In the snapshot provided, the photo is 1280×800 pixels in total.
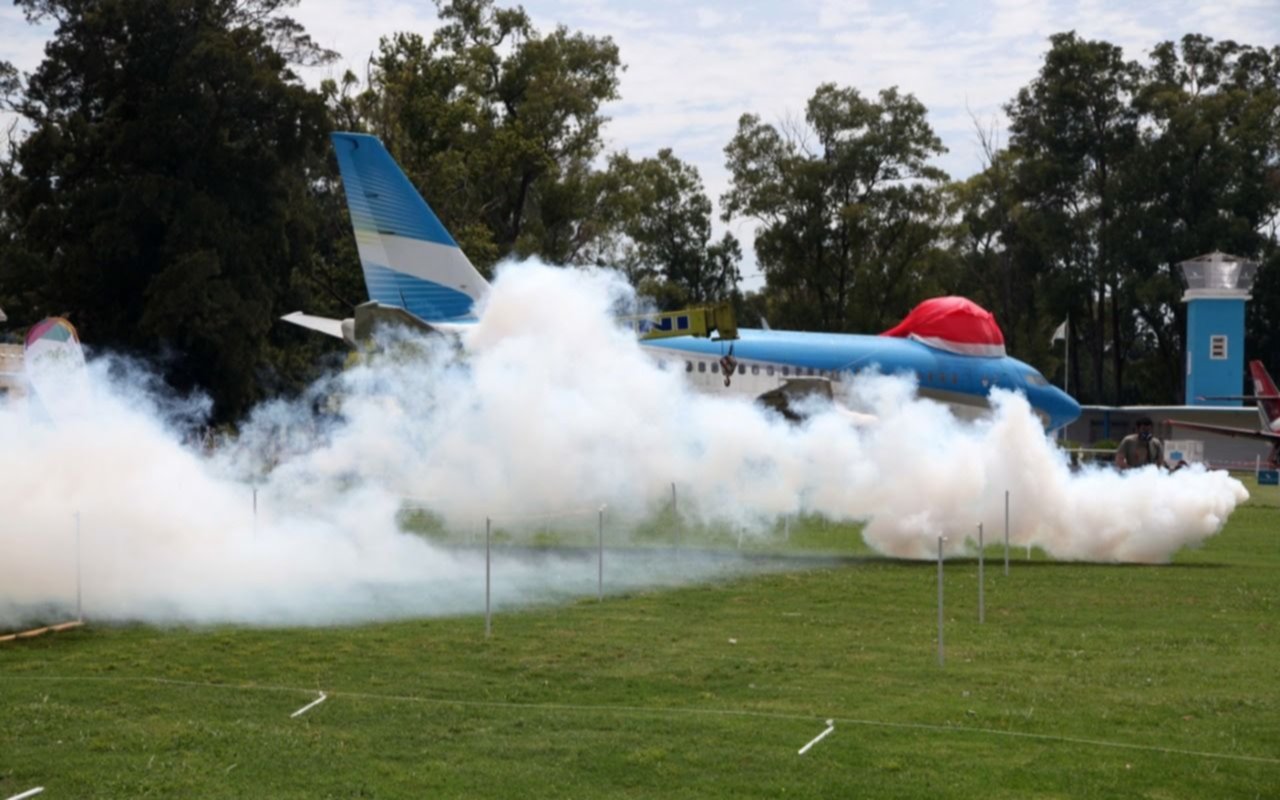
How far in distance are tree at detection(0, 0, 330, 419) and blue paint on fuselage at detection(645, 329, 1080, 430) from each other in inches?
751

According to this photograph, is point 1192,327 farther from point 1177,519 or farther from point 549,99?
point 1177,519

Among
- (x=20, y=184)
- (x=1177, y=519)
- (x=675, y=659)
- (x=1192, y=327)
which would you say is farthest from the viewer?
(x=1192, y=327)

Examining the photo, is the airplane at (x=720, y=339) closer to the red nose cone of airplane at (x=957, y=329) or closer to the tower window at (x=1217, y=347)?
the red nose cone of airplane at (x=957, y=329)

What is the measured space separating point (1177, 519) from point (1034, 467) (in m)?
2.83

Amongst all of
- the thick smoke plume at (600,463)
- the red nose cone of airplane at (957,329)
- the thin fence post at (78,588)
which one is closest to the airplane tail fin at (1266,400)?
the red nose cone of airplane at (957,329)

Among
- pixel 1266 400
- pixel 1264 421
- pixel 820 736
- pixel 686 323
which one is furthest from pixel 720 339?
pixel 1264 421

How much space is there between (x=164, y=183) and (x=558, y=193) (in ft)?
84.0

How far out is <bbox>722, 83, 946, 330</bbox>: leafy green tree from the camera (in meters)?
87.2

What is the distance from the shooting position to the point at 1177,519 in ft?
98.9

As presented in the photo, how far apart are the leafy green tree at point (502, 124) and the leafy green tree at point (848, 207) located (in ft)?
40.8

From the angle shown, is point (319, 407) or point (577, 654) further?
point (319, 407)

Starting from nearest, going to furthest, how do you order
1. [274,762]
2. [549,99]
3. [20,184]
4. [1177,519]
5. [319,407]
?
[274,762]
[1177,519]
[319,407]
[20,184]
[549,99]

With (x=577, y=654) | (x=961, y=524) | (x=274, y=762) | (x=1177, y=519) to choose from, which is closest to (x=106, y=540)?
(x=577, y=654)

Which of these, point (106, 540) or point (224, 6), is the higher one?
point (224, 6)
